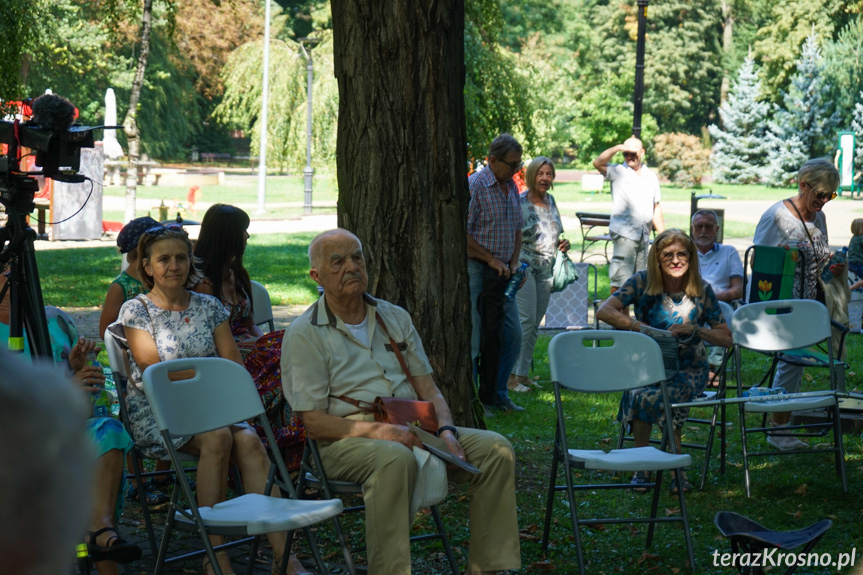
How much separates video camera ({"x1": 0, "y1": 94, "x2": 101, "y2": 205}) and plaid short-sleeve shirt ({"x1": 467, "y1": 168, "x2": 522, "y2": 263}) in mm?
4169

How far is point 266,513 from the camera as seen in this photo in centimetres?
378

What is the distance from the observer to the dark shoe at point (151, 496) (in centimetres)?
537

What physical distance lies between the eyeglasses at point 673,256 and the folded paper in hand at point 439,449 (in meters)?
2.23

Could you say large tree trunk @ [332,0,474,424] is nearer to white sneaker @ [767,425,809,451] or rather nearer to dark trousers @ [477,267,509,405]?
dark trousers @ [477,267,509,405]

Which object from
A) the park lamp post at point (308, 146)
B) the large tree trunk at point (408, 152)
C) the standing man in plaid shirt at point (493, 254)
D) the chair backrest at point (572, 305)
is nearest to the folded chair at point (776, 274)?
the standing man in plaid shirt at point (493, 254)

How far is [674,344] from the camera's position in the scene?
18.6ft

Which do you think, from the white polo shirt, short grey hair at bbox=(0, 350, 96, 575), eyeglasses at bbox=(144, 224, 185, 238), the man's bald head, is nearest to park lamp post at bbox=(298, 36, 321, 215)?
the white polo shirt

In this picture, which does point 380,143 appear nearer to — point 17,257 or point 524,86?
point 17,257

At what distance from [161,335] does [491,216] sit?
3385 millimetres

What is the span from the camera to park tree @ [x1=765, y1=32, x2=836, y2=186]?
1764 inches

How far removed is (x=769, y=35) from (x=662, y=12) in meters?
6.19

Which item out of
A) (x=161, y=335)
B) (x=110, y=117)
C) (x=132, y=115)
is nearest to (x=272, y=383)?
(x=161, y=335)

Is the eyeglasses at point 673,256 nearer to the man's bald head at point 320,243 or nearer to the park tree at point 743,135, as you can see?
the man's bald head at point 320,243

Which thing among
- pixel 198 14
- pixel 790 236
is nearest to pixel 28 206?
pixel 790 236
